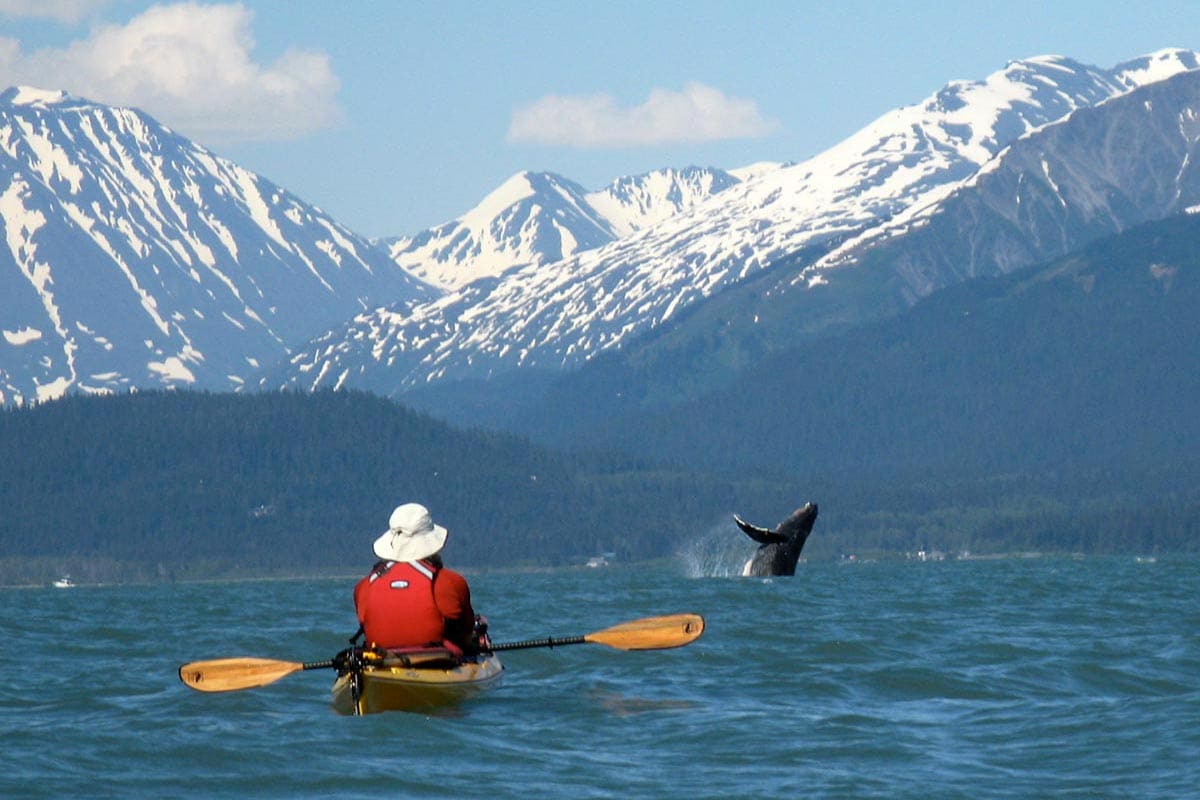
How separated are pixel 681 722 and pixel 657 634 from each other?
5.05 metres

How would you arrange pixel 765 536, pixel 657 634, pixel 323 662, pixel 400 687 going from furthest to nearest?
pixel 765 536, pixel 657 634, pixel 323 662, pixel 400 687

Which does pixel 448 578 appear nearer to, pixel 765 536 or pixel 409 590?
pixel 409 590

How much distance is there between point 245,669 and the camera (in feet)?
150

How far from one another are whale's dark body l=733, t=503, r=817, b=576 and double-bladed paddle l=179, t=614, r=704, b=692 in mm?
78815

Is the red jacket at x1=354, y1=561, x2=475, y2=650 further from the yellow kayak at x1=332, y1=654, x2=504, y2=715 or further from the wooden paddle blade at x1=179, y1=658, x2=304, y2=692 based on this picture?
the wooden paddle blade at x1=179, y1=658, x2=304, y2=692

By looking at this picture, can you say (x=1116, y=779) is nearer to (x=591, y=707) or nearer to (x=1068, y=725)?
(x=1068, y=725)

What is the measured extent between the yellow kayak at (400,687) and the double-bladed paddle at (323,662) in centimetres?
32

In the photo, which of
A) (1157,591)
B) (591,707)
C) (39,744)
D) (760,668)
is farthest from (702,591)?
(39,744)

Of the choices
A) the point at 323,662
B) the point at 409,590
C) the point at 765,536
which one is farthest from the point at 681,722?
the point at 765,536

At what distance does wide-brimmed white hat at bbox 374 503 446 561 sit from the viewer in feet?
142

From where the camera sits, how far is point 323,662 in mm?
44094

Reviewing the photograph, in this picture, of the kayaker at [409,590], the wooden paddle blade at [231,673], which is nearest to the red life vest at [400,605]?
A: the kayaker at [409,590]

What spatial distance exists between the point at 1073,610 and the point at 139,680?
1557 inches

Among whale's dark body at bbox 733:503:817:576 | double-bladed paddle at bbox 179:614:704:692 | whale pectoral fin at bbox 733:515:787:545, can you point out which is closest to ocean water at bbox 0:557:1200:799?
double-bladed paddle at bbox 179:614:704:692
